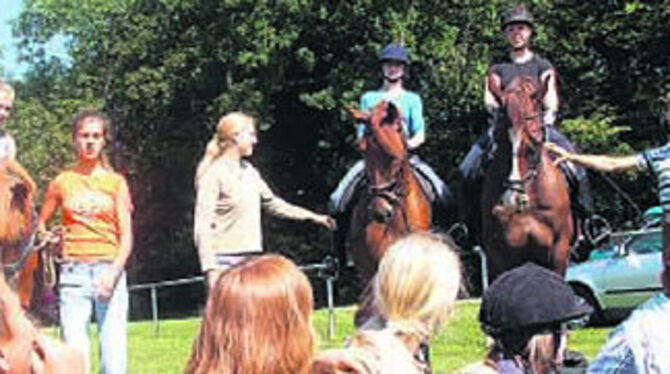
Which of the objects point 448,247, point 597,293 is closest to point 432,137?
point 597,293

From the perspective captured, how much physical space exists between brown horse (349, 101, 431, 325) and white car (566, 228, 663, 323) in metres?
10.7

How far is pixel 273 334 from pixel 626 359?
110 centimetres

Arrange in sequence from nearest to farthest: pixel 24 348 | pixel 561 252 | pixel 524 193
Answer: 1. pixel 24 348
2. pixel 524 193
3. pixel 561 252

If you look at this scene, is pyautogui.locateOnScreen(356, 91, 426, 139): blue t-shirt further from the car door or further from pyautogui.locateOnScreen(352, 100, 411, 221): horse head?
the car door

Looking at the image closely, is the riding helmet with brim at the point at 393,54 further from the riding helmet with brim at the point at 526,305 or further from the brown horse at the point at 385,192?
the riding helmet with brim at the point at 526,305

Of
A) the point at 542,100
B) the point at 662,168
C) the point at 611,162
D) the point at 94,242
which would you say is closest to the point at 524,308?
the point at 662,168

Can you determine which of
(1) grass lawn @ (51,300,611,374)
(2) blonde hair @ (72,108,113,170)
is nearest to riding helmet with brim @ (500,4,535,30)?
(1) grass lawn @ (51,300,611,374)

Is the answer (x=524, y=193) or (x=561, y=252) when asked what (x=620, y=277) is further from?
(x=524, y=193)

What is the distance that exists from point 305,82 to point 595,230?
111 ft

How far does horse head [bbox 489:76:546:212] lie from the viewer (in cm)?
1012

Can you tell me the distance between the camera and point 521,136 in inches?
398

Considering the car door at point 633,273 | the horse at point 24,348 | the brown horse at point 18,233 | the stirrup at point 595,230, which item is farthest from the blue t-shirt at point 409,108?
the car door at point 633,273

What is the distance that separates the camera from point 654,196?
116 ft

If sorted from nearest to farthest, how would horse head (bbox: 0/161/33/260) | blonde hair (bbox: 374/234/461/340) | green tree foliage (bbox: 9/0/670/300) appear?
blonde hair (bbox: 374/234/461/340) < horse head (bbox: 0/161/33/260) < green tree foliage (bbox: 9/0/670/300)
